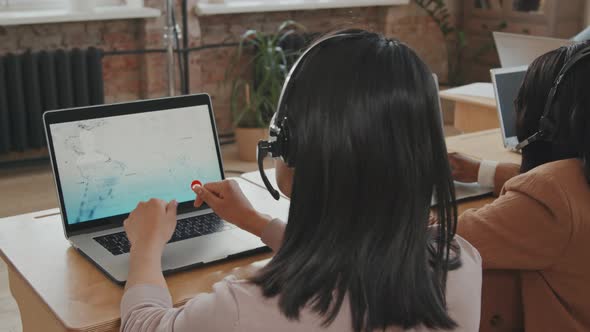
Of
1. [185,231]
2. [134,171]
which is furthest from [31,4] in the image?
[185,231]

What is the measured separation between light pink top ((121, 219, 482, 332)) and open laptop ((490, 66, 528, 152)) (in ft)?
4.22

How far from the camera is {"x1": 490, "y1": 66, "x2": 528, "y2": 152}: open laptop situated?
2.41 m

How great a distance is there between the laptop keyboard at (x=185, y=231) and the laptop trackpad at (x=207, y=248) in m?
0.02

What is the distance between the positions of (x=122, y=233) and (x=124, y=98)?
10.9 feet

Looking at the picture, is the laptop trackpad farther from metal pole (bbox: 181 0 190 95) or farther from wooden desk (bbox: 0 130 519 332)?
metal pole (bbox: 181 0 190 95)

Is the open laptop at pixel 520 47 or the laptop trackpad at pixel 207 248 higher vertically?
the open laptop at pixel 520 47

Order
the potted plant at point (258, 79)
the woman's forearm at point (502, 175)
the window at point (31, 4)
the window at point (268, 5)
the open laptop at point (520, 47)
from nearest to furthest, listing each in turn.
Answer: the woman's forearm at point (502, 175) < the open laptop at point (520, 47) < the window at point (31, 4) < the potted plant at point (258, 79) < the window at point (268, 5)

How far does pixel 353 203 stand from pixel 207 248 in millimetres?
637

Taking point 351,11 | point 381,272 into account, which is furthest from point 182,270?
point 351,11

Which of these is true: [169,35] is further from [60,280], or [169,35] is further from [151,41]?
[60,280]

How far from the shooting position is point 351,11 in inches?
208

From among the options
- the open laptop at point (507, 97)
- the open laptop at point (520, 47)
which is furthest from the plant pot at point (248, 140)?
the open laptop at point (507, 97)

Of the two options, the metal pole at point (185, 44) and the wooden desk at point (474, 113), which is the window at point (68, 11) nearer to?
the metal pole at point (185, 44)

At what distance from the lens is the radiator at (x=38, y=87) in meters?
4.27
